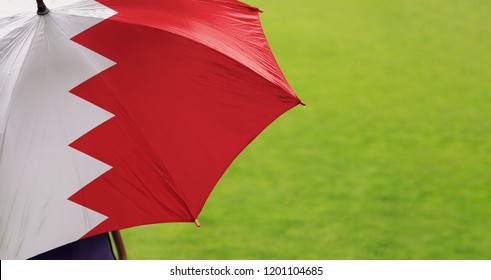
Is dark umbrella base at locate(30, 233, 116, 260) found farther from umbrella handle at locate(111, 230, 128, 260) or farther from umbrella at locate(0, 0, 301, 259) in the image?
umbrella at locate(0, 0, 301, 259)

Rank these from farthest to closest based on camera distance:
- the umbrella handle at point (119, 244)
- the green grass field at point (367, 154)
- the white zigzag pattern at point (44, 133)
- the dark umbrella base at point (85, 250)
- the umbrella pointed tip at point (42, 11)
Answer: the green grass field at point (367, 154) → the umbrella handle at point (119, 244) → the dark umbrella base at point (85, 250) → the umbrella pointed tip at point (42, 11) → the white zigzag pattern at point (44, 133)

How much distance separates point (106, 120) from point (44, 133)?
0.15m

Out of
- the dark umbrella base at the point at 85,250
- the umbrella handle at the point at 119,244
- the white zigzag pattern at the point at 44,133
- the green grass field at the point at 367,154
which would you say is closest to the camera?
the white zigzag pattern at the point at 44,133

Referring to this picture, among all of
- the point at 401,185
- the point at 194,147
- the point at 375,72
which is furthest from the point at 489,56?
the point at 194,147

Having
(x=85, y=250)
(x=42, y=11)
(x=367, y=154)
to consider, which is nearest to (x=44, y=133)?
(x=42, y=11)

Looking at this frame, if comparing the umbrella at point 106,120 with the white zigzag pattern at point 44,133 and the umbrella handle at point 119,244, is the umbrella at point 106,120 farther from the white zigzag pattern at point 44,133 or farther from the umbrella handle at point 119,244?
the umbrella handle at point 119,244

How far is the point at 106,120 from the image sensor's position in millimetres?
1979

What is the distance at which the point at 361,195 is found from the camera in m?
3.81

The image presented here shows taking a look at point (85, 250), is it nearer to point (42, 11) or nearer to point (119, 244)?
point (119, 244)

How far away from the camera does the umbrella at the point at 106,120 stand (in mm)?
1919

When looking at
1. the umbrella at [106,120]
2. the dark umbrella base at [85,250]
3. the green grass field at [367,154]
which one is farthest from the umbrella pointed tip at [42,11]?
the green grass field at [367,154]

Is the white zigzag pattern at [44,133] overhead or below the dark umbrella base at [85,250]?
overhead

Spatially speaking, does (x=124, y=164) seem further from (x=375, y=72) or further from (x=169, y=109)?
(x=375, y=72)

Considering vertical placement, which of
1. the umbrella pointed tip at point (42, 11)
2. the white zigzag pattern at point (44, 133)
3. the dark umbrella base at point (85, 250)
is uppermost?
the umbrella pointed tip at point (42, 11)
